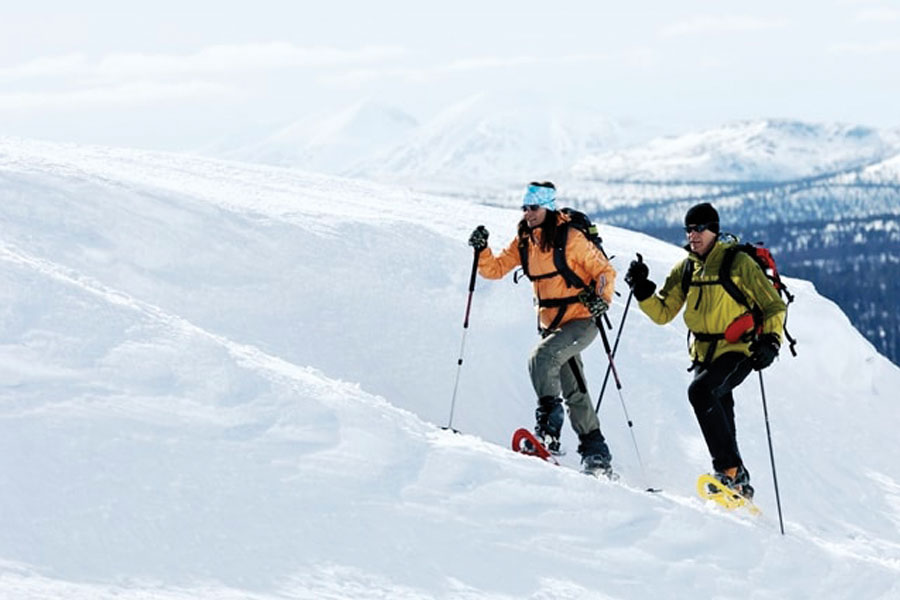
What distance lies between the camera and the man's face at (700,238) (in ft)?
25.9

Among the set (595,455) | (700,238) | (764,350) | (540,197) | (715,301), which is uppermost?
(540,197)

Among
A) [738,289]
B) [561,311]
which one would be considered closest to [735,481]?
[738,289]

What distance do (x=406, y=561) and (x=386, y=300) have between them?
5.89 metres

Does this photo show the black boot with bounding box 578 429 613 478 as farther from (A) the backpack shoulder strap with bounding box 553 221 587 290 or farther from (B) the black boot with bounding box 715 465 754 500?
(A) the backpack shoulder strap with bounding box 553 221 587 290

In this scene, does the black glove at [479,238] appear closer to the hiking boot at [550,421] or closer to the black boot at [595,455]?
the hiking boot at [550,421]

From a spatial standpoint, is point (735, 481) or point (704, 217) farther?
point (735, 481)

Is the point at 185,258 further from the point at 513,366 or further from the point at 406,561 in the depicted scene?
the point at 406,561

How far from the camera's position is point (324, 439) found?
6.61 m

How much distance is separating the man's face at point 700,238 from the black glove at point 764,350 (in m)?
0.88

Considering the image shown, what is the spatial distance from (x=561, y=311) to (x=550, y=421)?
100 cm

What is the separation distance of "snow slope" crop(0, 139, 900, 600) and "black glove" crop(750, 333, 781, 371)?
1.26 meters

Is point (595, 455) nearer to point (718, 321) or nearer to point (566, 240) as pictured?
point (718, 321)

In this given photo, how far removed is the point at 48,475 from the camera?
5723 millimetres

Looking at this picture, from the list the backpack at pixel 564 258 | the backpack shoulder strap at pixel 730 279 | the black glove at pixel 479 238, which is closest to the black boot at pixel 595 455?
the backpack at pixel 564 258
